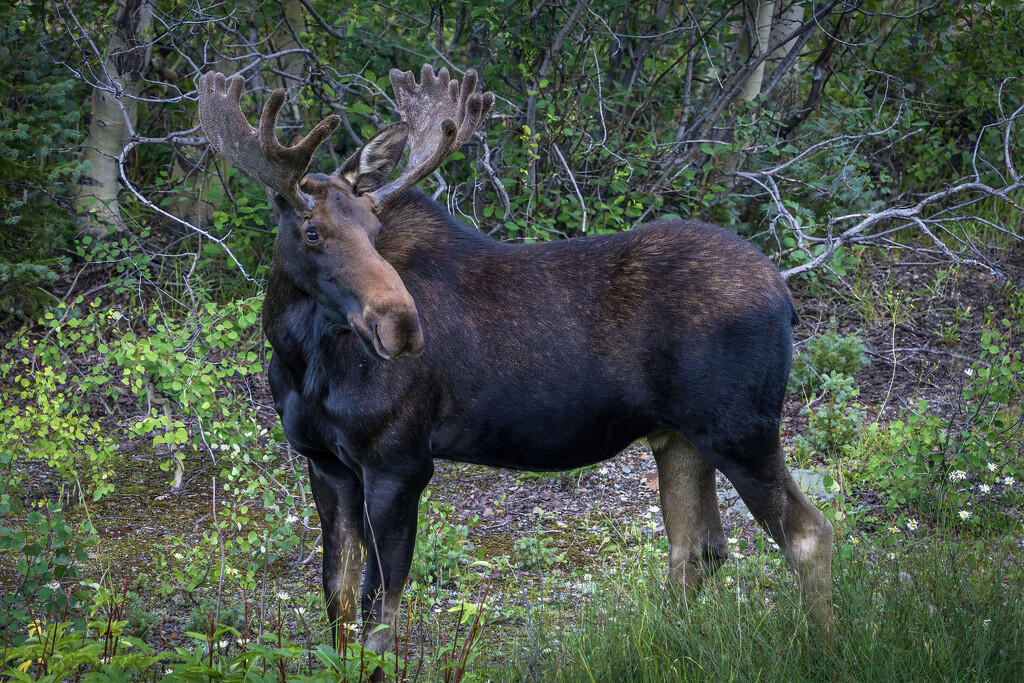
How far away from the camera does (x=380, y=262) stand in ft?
11.4

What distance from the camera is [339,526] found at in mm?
4047

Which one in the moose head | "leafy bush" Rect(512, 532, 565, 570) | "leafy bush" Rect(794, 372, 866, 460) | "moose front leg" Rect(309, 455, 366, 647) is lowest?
"leafy bush" Rect(512, 532, 565, 570)

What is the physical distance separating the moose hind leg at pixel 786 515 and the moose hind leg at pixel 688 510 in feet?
1.12

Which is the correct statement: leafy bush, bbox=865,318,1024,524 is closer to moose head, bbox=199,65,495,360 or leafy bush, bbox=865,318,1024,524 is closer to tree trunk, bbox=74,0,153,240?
moose head, bbox=199,65,495,360

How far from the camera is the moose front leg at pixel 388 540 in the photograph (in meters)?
3.70

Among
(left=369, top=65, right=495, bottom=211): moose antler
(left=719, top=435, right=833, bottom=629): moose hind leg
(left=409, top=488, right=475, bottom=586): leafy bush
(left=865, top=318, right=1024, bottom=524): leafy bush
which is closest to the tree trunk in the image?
(left=369, top=65, right=495, bottom=211): moose antler

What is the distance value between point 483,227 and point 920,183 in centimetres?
439

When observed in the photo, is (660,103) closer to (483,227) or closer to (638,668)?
(483,227)

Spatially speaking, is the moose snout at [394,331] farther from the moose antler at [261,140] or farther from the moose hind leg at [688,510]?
the moose hind leg at [688,510]

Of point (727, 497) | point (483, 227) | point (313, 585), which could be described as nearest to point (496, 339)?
point (313, 585)

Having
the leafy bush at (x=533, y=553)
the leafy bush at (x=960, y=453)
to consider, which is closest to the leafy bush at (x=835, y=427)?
the leafy bush at (x=960, y=453)

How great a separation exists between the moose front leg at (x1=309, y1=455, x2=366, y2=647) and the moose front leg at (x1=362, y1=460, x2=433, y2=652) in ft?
0.68

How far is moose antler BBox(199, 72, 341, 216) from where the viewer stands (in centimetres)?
352

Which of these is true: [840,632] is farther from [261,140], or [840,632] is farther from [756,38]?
[756,38]
